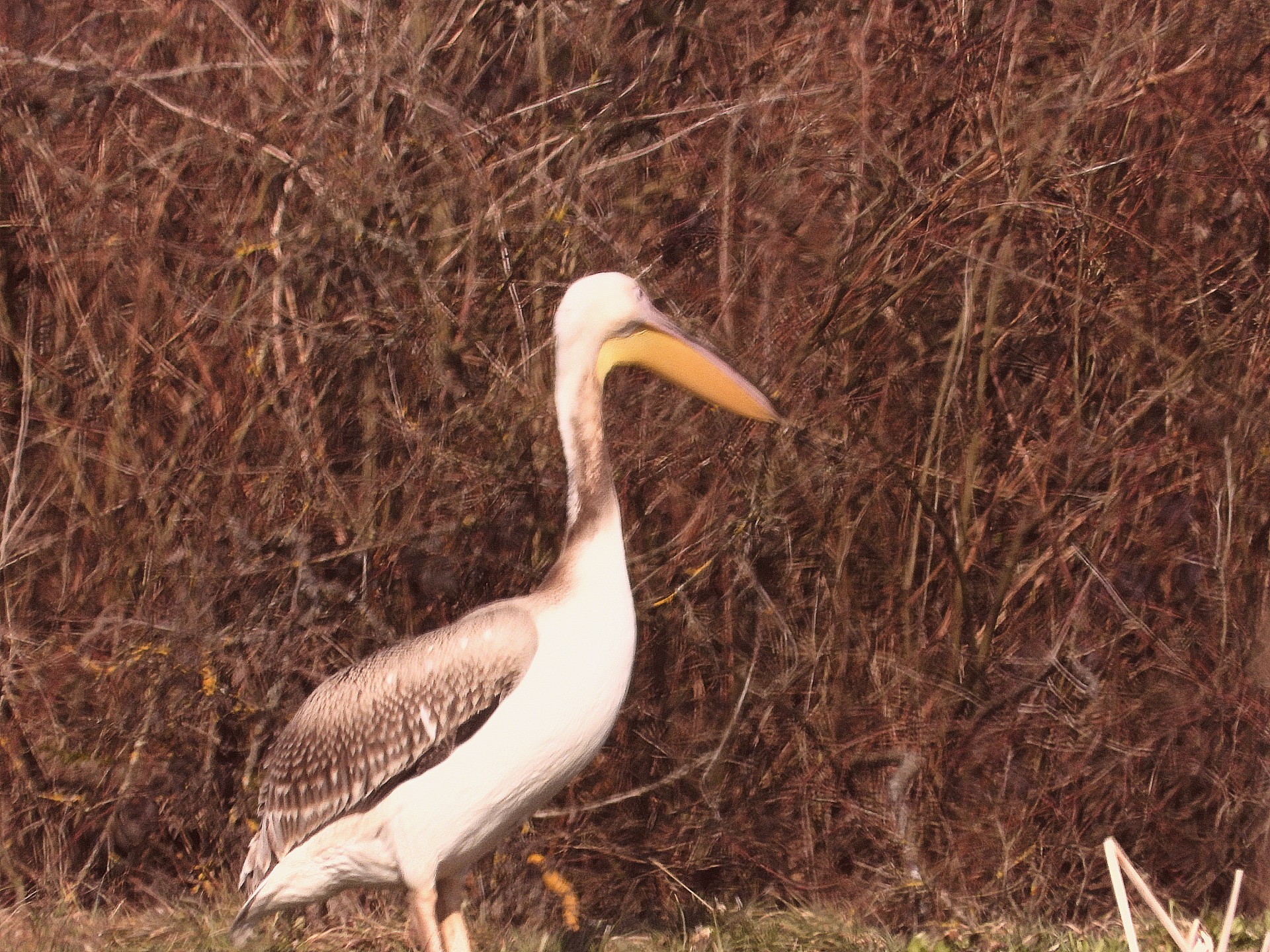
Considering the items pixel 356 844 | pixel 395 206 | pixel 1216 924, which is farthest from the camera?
pixel 395 206

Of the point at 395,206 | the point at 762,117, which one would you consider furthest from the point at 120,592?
the point at 762,117

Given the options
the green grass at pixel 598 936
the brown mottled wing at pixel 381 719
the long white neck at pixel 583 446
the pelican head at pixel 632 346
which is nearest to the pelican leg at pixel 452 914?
the brown mottled wing at pixel 381 719

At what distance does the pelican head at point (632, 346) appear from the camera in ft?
14.2

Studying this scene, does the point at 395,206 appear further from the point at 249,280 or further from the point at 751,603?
the point at 751,603

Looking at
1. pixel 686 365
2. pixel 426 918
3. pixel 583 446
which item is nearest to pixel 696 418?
pixel 686 365

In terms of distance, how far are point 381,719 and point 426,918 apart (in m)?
0.58

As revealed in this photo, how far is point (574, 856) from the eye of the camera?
625cm

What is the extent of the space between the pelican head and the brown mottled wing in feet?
2.47

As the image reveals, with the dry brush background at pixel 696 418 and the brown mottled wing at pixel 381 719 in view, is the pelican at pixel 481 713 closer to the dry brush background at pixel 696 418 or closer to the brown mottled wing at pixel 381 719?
the brown mottled wing at pixel 381 719

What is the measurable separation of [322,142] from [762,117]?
1673mm

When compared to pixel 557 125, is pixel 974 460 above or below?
below

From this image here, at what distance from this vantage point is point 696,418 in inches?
233

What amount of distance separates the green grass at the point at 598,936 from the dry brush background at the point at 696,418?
70cm

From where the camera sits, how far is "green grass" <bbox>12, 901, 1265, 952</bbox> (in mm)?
4621
